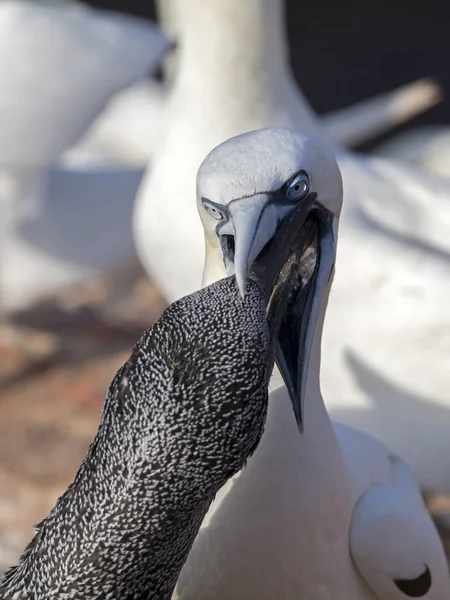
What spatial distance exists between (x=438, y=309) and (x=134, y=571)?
3.23 ft

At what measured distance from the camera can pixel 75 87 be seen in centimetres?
232

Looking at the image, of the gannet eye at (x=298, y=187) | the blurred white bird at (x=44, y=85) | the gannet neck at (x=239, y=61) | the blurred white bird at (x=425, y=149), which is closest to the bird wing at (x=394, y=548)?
the gannet eye at (x=298, y=187)

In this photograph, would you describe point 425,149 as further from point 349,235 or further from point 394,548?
point 394,548

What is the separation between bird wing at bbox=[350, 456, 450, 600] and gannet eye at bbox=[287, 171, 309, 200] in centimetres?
43

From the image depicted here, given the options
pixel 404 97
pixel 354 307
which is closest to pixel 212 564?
pixel 354 307

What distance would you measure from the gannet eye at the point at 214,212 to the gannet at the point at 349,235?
0.70 metres

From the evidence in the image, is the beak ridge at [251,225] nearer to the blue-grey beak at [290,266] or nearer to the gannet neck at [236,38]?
the blue-grey beak at [290,266]

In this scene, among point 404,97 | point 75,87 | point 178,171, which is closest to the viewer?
point 178,171

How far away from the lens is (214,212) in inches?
46.6

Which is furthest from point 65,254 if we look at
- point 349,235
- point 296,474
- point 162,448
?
point 162,448

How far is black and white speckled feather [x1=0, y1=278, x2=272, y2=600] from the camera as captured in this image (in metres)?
0.91

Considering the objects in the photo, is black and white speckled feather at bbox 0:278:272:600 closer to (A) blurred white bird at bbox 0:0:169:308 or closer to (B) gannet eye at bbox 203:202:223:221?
(B) gannet eye at bbox 203:202:223:221

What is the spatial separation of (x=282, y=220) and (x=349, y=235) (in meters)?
0.75

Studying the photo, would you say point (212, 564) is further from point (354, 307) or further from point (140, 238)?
point (140, 238)
